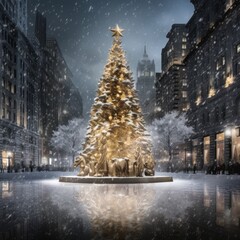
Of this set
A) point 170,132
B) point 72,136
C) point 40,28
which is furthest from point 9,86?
point 40,28

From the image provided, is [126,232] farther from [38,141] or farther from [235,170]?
[38,141]

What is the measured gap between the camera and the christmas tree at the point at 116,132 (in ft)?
86.2

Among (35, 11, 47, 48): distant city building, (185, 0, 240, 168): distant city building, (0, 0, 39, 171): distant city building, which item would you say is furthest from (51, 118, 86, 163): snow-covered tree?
(35, 11, 47, 48): distant city building

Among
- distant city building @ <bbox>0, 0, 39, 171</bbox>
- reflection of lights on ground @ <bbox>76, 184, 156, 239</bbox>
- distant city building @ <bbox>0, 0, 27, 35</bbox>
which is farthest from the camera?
distant city building @ <bbox>0, 0, 27, 35</bbox>

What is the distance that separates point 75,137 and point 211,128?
35814mm

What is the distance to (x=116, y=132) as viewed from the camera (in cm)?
2770

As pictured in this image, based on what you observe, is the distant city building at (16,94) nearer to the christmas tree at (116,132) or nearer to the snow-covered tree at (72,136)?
the snow-covered tree at (72,136)

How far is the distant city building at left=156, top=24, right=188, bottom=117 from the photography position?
9988 centimetres

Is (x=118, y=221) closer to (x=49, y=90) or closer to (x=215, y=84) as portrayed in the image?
(x=215, y=84)

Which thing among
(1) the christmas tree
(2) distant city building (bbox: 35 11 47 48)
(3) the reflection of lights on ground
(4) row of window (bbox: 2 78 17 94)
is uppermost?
(2) distant city building (bbox: 35 11 47 48)

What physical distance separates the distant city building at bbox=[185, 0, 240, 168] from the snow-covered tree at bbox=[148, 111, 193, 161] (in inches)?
69.9

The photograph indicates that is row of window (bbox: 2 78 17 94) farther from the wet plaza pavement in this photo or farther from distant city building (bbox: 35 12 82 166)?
the wet plaza pavement

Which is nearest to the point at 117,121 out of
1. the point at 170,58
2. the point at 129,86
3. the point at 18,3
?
the point at 129,86

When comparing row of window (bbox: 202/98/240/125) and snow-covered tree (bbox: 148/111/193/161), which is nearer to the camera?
row of window (bbox: 202/98/240/125)
